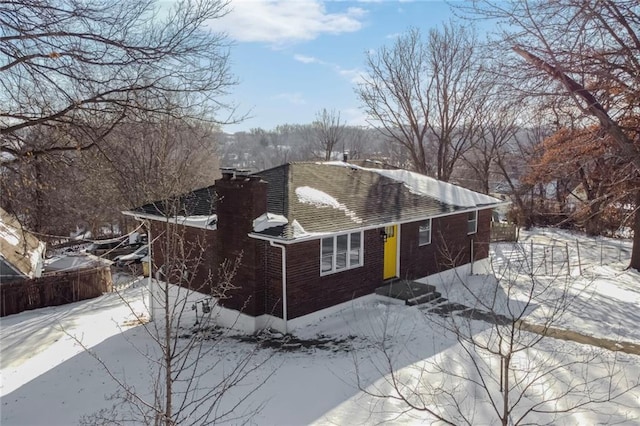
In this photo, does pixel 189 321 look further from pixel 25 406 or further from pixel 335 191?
pixel 335 191

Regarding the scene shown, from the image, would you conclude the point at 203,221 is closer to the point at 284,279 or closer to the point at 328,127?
the point at 284,279

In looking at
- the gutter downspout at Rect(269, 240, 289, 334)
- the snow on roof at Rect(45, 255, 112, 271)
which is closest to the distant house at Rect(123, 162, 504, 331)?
the gutter downspout at Rect(269, 240, 289, 334)

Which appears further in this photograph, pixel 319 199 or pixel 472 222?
pixel 472 222

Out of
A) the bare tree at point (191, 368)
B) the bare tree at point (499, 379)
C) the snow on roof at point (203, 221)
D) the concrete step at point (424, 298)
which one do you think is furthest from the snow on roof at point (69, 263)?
the bare tree at point (499, 379)

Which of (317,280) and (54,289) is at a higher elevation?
(317,280)

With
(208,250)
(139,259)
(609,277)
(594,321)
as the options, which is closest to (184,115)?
(208,250)

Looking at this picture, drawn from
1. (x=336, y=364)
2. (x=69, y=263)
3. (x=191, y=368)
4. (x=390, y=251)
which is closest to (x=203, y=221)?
(x=191, y=368)

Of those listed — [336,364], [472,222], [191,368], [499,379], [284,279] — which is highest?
[472,222]
